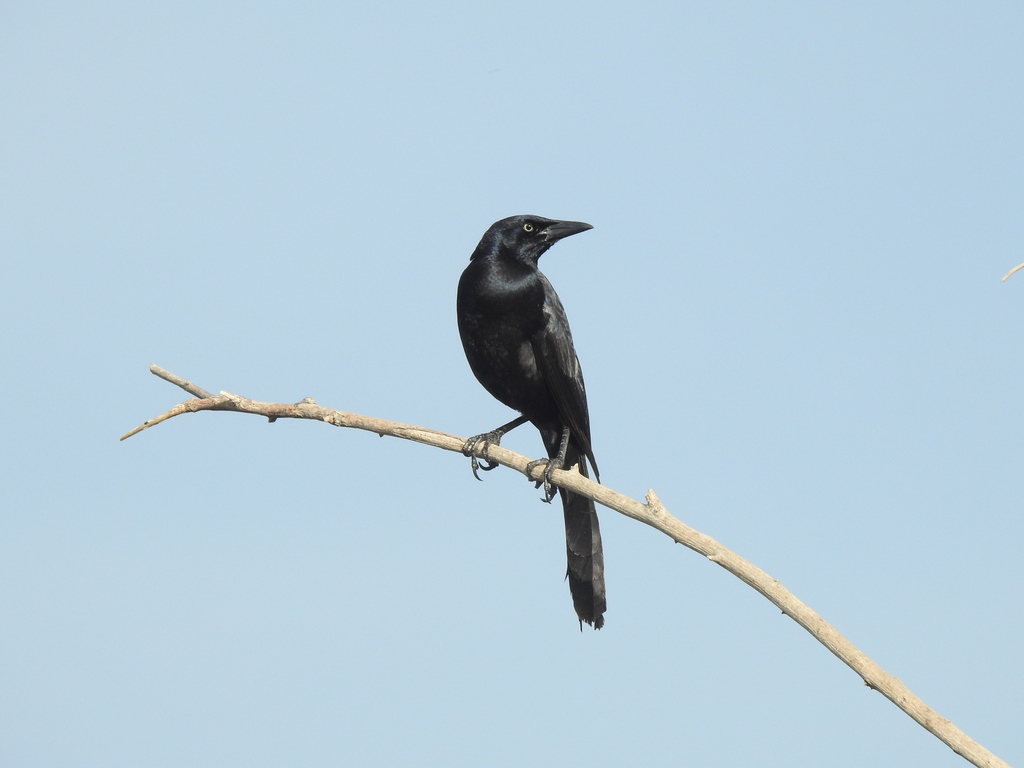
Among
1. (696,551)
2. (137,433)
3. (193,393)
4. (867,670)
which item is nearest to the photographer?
(867,670)

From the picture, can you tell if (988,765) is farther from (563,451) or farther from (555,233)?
(555,233)

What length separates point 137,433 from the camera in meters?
4.98

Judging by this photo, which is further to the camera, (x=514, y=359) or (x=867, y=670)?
(x=514, y=359)

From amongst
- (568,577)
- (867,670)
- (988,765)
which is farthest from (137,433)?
(988,765)

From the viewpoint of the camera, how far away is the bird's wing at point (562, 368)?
21.5 ft

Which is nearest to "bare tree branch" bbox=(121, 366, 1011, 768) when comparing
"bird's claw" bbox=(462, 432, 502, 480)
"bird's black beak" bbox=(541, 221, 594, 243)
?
"bird's claw" bbox=(462, 432, 502, 480)

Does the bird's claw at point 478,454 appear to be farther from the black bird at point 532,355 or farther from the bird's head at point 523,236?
the bird's head at point 523,236

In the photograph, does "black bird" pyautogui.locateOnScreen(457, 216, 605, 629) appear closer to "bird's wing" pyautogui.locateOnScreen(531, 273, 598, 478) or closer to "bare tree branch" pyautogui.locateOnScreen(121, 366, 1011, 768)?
"bird's wing" pyautogui.locateOnScreen(531, 273, 598, 478)

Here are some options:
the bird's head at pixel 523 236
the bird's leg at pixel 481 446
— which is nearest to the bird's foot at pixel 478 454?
the bird's leg at pixel 481 446

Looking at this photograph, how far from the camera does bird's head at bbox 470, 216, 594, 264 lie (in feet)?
22.0

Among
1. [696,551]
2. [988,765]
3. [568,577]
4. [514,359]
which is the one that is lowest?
[988,765]

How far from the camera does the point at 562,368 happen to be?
6582mm

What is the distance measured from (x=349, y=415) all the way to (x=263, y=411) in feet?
1.62

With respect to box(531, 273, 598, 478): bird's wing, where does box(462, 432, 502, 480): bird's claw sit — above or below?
below
